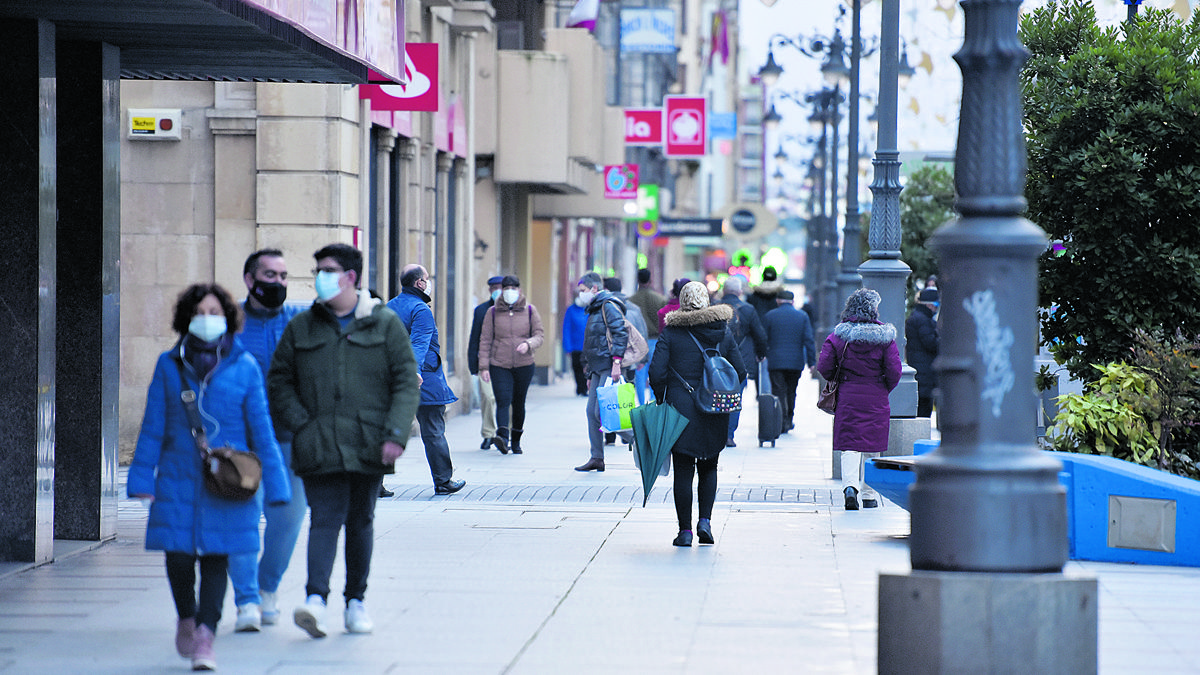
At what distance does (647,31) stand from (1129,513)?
2984 centimetres

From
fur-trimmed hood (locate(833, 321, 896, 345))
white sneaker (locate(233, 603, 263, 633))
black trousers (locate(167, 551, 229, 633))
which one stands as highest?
fur-trimmed hood (locate(833, 321, 896, 345))

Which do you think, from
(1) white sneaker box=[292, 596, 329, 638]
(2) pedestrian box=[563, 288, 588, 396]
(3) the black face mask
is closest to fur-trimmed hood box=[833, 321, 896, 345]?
(3) the black face mask

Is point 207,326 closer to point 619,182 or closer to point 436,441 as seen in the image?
point 436,441

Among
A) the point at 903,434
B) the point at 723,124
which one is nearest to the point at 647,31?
the point at 723,124

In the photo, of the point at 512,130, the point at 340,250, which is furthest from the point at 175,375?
the point at 512,130

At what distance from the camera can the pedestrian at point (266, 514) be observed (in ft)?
24.4

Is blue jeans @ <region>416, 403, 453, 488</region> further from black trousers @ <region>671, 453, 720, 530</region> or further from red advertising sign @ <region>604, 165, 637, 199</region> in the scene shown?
red advertising sign @ <region>604, 165, 637, 199</region>

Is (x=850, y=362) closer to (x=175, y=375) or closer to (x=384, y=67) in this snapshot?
(x=384, y=67)

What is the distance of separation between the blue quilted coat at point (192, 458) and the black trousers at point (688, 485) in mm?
4004

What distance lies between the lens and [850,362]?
11.9 metres

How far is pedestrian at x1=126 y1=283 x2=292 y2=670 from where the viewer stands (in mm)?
6586

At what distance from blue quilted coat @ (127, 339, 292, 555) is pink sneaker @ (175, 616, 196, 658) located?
285mm

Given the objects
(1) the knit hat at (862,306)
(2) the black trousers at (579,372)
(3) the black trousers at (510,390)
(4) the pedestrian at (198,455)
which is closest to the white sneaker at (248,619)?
(4) the pedestrian at (198,455)

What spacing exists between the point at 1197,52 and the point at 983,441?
732 cm
